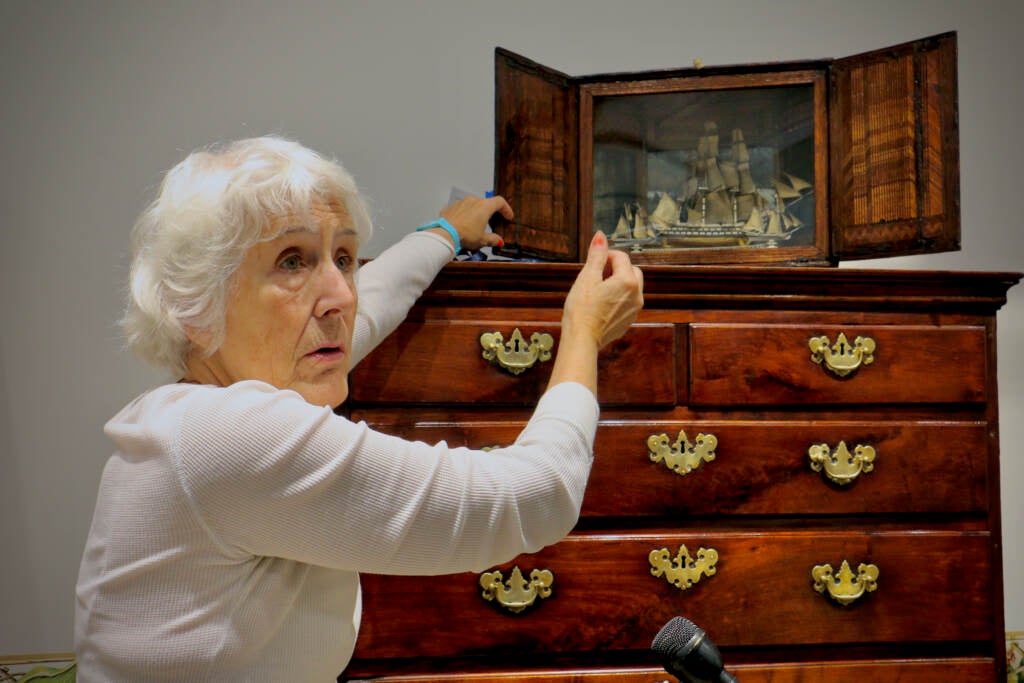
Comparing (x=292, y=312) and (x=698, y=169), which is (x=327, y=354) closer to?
(x=292, y=312)

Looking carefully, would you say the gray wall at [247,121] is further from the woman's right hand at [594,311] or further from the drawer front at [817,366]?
the woman's right hand at [594,311]

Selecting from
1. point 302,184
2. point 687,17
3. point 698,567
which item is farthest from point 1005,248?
point 302,184

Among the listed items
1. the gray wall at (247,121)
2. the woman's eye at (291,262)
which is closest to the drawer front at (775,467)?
the woman's eye at (291,262)

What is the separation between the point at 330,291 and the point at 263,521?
33cm

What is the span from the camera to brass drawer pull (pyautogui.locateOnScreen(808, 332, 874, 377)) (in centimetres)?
167

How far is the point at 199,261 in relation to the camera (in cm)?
105

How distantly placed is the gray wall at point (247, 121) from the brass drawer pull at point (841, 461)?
1.10 m

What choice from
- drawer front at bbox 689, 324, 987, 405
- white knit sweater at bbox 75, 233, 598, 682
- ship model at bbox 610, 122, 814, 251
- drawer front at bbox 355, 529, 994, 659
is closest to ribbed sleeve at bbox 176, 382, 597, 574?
white knit sweater at bbox 75, 233, 598, 682

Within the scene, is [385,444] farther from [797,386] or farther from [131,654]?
[797,386]

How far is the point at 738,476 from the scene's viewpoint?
5.45ft

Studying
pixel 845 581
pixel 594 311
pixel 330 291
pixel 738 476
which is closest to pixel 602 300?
pixel 594 311

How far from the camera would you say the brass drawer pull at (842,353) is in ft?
5.47

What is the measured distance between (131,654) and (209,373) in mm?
363

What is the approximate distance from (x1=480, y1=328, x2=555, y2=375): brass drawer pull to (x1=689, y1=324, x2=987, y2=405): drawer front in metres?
0.30
